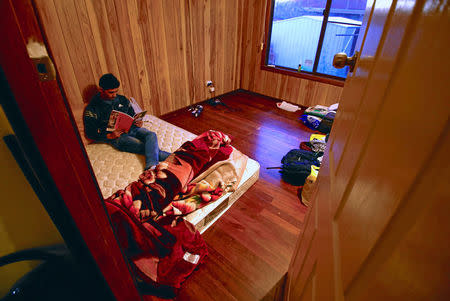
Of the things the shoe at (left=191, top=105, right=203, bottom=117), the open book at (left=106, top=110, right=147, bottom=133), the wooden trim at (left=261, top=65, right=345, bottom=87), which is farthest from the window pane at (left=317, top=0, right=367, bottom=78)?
the open book at (left=106, top=110, right=147, bottom=133)

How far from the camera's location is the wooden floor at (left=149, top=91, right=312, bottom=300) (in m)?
1.30

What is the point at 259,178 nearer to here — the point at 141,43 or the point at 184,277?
the point at 184,277

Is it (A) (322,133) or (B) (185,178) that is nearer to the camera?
(B) (185,178)

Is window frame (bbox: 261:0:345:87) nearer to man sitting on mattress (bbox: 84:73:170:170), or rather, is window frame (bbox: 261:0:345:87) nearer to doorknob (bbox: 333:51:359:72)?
man sitting on mattress (bbox: 84:73:170:170)

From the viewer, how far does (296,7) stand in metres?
3.68

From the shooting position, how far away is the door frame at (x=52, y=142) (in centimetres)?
39

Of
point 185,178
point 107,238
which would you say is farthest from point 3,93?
point 185,178

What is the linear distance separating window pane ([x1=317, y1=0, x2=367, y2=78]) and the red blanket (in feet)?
8.20

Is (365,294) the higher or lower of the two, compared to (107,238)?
higher

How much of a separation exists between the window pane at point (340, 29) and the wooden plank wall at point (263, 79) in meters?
0.32

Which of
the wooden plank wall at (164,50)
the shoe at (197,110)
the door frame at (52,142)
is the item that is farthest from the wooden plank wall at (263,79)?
the door frame at (52,142)

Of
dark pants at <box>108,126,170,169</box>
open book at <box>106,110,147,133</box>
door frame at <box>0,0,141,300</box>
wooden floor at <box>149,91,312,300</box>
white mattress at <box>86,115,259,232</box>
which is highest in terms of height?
door frame at <box>0,0,141,300</box>

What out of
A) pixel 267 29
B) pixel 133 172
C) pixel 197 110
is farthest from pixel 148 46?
pixel 267 29

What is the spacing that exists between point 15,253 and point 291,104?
12.4 ft
